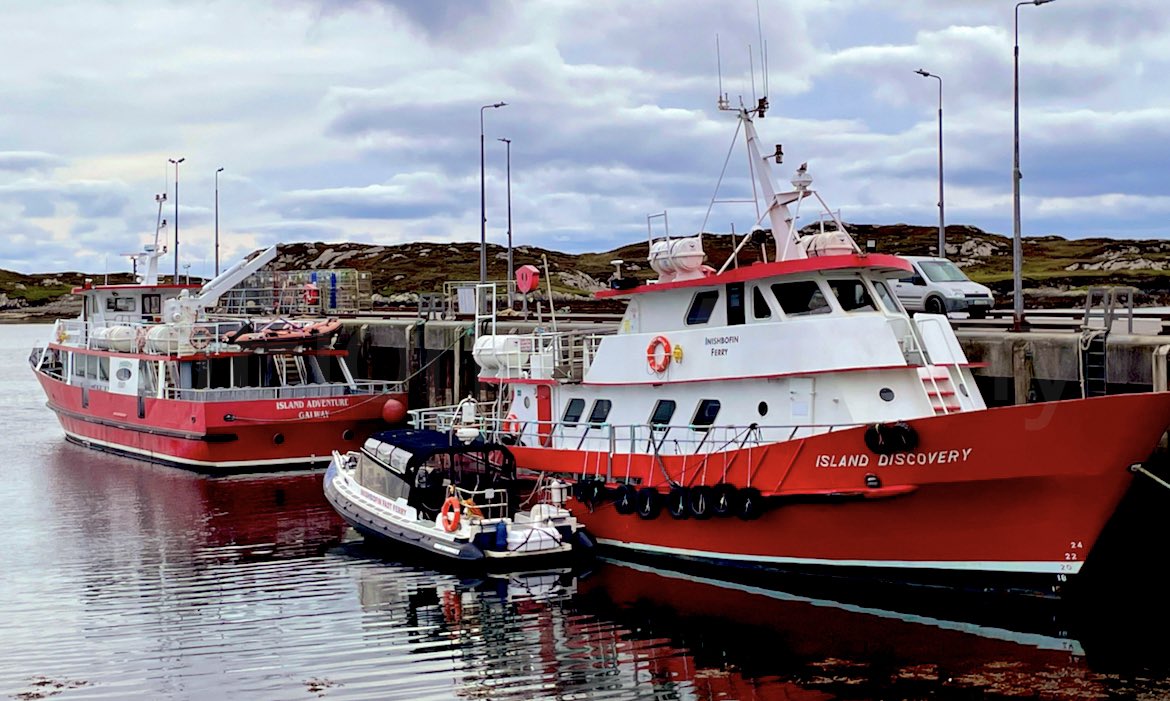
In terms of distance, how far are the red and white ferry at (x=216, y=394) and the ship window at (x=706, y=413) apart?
16.3 m

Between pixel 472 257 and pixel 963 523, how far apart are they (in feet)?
416

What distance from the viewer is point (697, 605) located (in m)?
18.9

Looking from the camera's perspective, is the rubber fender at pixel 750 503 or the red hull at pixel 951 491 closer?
the red hull at pixel 951 491

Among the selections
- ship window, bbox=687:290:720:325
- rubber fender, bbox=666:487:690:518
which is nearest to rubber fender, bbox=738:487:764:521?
rubber fender, bbox=666:487:690:518

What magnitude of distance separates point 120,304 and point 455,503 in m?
28.2

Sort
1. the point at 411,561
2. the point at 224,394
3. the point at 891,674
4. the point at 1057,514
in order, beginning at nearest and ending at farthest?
the point at 891,674
the point at 1057,514
the point at 411,561
the point at 224,394

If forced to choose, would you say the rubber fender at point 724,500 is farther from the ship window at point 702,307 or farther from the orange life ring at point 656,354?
the ship window at point 702,307

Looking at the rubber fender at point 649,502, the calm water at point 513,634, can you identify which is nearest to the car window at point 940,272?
the calm water at point 513,634

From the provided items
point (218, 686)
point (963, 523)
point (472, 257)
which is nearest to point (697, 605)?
point (963, 523)

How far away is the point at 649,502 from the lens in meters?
21.1

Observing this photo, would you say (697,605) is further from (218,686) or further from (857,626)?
(218,686)

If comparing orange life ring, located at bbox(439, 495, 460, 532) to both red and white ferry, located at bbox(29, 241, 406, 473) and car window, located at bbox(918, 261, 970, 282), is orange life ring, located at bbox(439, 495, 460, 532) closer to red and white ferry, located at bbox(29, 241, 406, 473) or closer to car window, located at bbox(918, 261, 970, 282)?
car window, located at bbox(918, 261, 970, 282)

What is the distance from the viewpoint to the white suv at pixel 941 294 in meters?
29.8

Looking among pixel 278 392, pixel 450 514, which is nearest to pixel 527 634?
pixel 450 514
